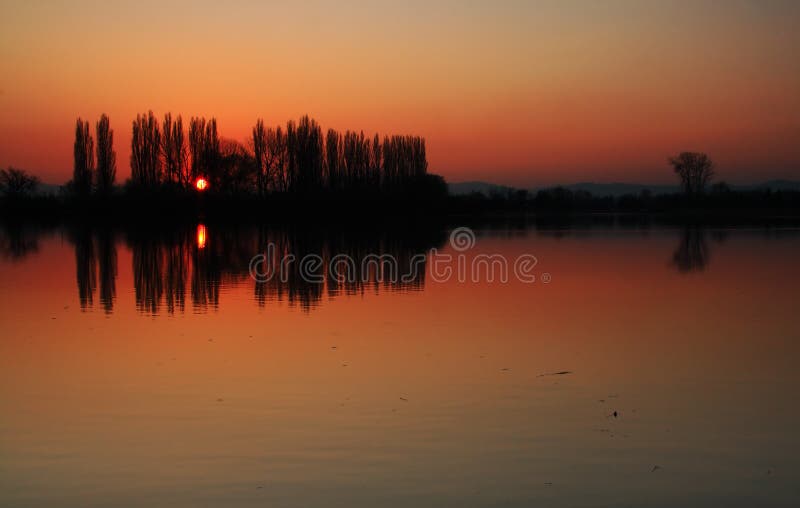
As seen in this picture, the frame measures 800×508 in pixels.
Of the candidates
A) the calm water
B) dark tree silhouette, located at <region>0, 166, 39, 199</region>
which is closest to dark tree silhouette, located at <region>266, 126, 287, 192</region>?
dark tree silhouette, located at <region>0, 166, 39, 199</region>

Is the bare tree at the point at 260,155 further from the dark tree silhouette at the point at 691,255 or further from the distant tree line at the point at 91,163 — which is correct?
the dark tree silhouette at the point at 691,255

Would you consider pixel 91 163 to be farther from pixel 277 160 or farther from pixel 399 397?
pixel 399 397

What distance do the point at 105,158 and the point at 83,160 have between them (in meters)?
1.41

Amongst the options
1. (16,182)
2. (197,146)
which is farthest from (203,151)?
(16,182)

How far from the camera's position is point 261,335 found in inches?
350

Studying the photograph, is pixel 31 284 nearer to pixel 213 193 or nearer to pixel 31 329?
pixel 31 329

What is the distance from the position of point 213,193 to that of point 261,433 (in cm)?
4981

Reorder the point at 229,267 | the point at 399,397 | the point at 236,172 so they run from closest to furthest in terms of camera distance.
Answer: the point at 399,397 → the point at 229,267 → the point at 236,172

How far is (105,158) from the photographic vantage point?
50.6 metres

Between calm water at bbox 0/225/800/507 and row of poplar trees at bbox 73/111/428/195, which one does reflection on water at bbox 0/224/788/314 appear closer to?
calm water at bbox 0/225/800/507

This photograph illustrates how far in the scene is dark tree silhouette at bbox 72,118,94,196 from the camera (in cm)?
5050

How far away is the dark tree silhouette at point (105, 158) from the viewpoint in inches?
1981

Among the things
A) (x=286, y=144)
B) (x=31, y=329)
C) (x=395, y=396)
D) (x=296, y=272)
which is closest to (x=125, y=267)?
(x=296, y=272)

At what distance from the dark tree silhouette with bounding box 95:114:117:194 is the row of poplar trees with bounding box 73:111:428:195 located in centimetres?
6
